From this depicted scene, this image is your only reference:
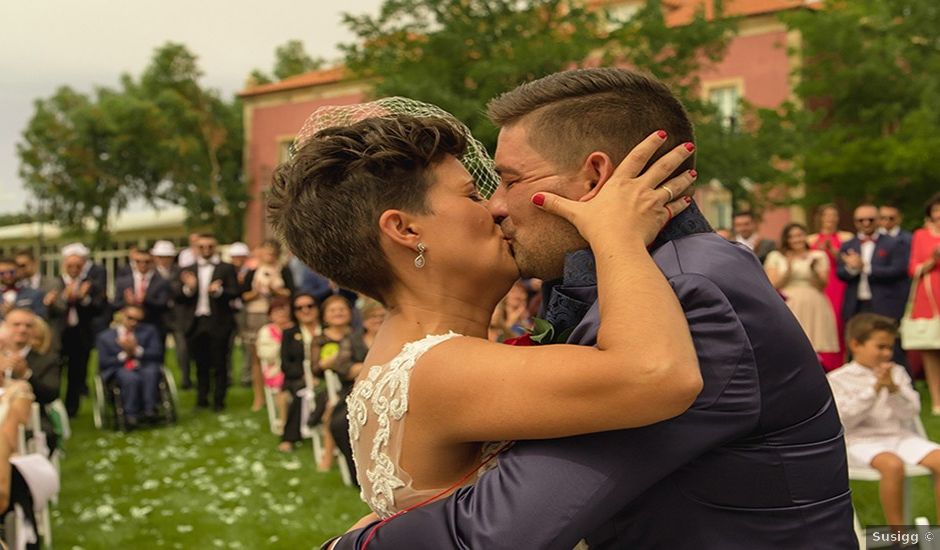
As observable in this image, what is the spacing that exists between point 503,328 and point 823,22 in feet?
62.4

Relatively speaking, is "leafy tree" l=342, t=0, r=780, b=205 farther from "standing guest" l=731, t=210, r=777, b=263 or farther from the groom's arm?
the groom's arm

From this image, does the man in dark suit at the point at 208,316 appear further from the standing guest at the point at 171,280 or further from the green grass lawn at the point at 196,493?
the green grass lawn at the point at 196,493

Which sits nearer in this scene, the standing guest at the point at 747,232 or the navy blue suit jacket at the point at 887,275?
the navy blue suit jacket at the point at 887,275

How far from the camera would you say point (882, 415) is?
6.48 metres

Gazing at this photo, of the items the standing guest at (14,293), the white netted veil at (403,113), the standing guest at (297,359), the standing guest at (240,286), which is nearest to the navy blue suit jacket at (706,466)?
the white netted veil at (403,113)

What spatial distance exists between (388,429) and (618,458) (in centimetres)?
57

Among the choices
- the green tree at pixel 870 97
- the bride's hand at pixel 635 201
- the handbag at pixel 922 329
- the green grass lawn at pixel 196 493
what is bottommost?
the green grass lawn at pixel 196 493

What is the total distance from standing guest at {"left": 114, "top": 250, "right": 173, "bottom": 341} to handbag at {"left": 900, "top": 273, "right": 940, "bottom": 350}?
30.2 ft

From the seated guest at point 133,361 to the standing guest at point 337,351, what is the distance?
278 centimetres

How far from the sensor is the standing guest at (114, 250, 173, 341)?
516 inches

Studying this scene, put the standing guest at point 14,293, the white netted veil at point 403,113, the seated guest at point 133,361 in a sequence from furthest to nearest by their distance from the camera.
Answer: the standing guest at point 14,293 → the seated guest at point 133,361 → the white netted veil at point 403,113

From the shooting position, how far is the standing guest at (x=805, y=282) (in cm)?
1010

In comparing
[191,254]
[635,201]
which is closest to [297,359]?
[191,254]

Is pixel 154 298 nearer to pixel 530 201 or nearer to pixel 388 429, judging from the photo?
pixel 388 429
